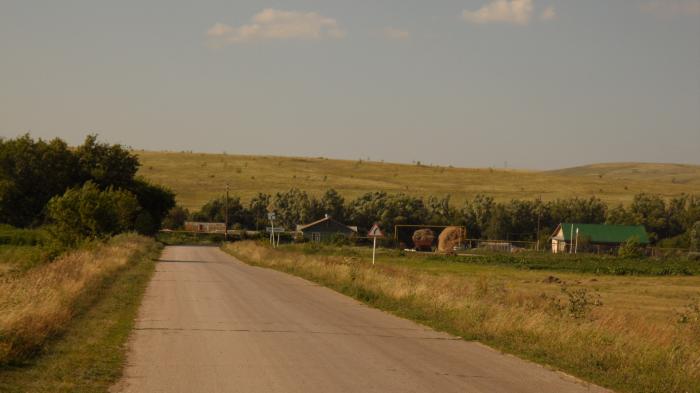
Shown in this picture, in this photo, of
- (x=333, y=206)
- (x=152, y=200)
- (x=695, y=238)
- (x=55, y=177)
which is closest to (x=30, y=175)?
(x=55, y=177)

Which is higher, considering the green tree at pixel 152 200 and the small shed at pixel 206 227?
the green tree at pixel 152 200

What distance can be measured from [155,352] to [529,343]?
22.6ft

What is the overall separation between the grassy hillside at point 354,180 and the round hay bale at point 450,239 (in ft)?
161

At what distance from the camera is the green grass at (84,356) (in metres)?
10.3

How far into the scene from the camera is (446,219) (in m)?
109

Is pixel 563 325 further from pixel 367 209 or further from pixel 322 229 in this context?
pixel 367 209

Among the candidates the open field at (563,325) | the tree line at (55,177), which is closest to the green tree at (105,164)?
the tree line at (55,177)

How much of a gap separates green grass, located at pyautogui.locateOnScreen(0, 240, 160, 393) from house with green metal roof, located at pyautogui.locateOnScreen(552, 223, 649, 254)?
7278cm

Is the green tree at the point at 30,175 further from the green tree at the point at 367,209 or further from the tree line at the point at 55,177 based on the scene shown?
the green tree at the point at 367,209

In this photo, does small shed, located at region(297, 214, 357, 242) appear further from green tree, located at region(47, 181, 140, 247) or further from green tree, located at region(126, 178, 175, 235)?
green tree, located at region(47, 181, 140, 247)

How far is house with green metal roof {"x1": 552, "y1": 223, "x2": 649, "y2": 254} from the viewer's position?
8825 cm

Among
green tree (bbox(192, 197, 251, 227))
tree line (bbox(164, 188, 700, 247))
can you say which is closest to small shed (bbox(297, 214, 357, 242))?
tree line (bbox(164, 188, 700, 247))

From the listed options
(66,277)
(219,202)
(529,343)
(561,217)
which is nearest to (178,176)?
(219,202)

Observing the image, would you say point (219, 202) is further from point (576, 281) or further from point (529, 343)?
point (529, 343)
